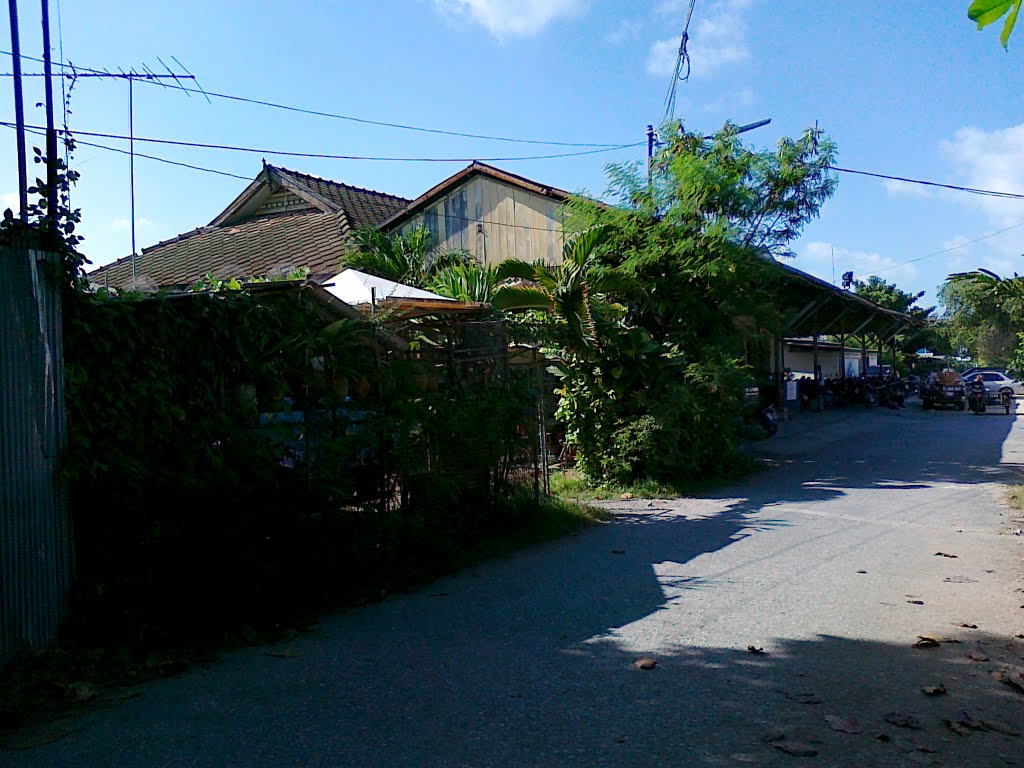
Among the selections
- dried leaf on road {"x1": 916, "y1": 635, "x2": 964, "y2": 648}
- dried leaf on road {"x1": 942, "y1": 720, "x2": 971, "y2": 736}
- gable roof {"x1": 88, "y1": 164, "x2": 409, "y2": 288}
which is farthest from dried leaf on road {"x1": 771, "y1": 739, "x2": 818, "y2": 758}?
gable roof {"x1": 88, "y1": 164, "x2": 409, "y2": 288}

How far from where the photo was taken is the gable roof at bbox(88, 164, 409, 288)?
65.8 ft

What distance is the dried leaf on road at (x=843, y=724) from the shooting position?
4.07 metres

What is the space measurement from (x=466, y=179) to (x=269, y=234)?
5.68 m

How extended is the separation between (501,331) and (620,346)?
370cm

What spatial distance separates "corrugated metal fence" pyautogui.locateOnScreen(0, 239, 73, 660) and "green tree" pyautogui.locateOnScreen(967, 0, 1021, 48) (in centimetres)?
486

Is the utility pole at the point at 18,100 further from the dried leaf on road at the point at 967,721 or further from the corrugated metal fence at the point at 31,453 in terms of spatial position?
the dried leaf on road at the point at 967,721

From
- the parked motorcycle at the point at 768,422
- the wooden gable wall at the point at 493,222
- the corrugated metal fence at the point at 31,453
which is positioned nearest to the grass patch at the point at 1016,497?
the parked motorcycle at the point at 768,422

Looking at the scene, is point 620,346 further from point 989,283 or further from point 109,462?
point 989,283

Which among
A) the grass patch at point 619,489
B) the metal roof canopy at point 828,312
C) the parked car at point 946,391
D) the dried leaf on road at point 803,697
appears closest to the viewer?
the dried leaf on road at point 803,697

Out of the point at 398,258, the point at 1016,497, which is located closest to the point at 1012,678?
the point at 1016,497

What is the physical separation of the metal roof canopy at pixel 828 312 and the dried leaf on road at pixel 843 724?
14.9 m

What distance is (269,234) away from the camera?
74.1 ft

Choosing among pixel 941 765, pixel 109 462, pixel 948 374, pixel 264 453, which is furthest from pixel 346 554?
pixel 948 374

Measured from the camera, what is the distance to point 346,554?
21.4ft
